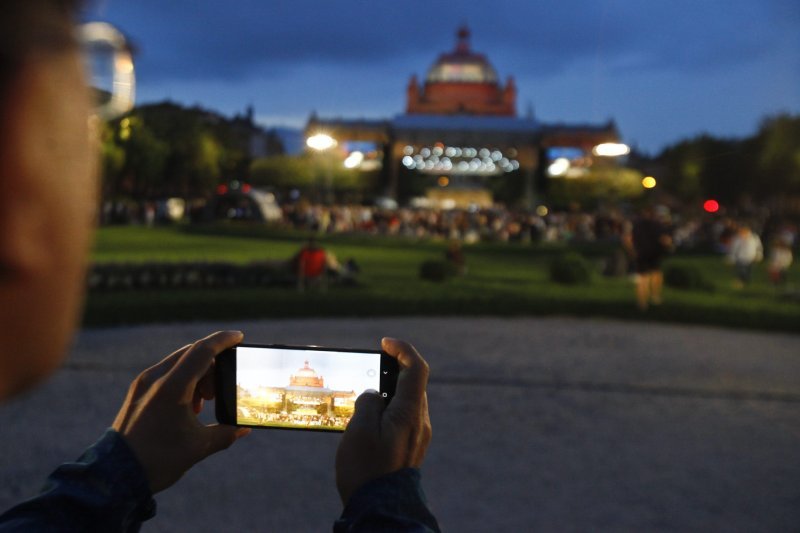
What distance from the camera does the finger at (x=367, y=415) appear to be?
3.94 feet

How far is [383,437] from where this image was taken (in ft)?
3.88

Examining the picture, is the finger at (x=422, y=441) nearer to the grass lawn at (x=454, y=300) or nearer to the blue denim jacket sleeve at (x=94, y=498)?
the blue denim jacket sleeve at (x=94, y=498)

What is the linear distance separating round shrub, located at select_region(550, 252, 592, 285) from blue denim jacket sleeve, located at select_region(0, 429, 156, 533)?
17264 millimetres

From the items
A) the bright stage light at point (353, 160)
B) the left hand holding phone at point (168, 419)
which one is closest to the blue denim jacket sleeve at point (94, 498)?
the left hand holding phone at point (168, 419)

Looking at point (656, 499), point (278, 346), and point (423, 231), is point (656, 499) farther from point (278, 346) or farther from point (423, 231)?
point (423, 231)

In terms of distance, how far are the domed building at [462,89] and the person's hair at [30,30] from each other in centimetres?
7950

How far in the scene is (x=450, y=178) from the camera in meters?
77.4

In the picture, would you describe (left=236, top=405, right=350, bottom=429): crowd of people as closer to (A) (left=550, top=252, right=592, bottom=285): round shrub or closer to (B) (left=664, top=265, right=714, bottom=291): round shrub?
(A) (left=550, top=252, right=592, bottom=285): round shrub

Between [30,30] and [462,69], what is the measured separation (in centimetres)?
8385

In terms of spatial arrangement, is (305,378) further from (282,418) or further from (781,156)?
(781,156)

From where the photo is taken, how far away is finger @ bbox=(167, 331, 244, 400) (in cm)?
133

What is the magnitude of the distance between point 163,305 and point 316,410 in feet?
39.5

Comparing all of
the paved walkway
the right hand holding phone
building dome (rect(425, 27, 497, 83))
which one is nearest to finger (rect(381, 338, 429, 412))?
the right hand holding phone

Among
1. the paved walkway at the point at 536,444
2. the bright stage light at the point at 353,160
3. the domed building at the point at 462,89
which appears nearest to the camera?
the paved walkway at the point at 536,444
